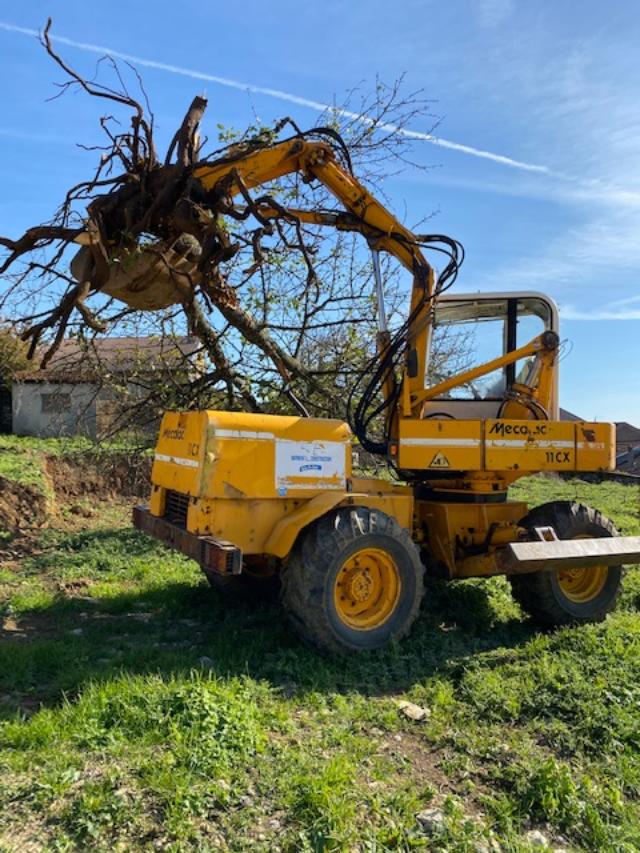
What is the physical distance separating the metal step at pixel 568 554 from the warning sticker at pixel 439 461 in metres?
0.87

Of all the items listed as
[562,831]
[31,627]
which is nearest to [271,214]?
[31,627]

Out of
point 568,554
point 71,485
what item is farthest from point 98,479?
point 568,554

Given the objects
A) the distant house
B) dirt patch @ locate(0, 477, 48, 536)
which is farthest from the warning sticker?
dirt patch @ locate(0, 477, 48, 536)

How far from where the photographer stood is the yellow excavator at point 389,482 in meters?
5.32

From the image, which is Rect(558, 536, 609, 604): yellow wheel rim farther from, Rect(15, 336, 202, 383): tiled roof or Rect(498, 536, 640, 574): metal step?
Rect(15, 336, 202, 383): tiled roof

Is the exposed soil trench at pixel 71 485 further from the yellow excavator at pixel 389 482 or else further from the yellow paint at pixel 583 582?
the yellow paint at pixel 583 582

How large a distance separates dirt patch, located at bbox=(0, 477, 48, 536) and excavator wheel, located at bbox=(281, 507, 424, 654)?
256 inches

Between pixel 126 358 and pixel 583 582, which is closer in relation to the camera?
pixel 583 582

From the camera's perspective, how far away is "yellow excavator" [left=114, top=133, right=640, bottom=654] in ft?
17.5

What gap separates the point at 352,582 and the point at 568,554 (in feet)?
6.23

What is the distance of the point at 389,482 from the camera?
6613 millimetres

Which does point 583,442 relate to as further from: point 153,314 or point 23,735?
point 153,314

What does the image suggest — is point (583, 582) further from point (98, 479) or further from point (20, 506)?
point (98, 479)

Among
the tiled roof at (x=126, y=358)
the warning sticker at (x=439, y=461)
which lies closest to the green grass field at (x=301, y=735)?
the warning sticker at (x=439, y=461)
